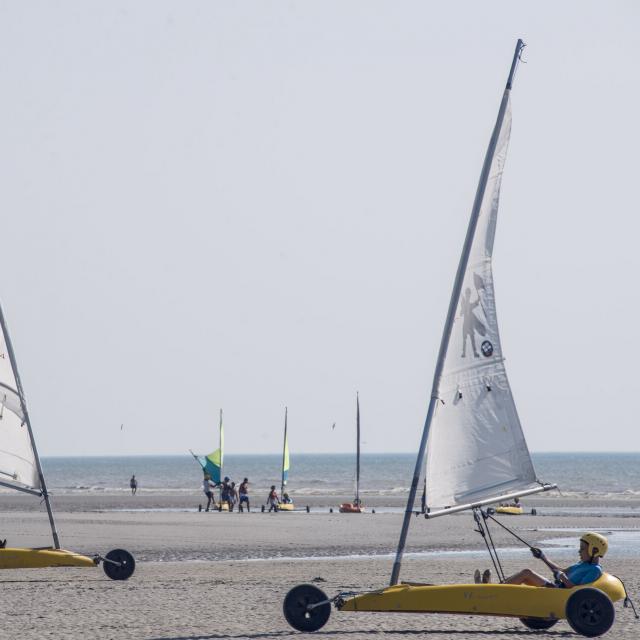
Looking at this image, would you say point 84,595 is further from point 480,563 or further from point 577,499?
point 577,499

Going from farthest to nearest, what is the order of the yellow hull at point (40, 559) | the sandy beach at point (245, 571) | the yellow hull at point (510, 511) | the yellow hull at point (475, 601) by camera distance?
1. the yellow hull at point (510, 511)
2. the yellow hull at point (40, 559)
3. the sandy beach at point (245, 571)
4. the yellow hull at point (475, 601)

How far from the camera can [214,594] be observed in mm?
19562

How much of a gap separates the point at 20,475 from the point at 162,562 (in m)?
5.65

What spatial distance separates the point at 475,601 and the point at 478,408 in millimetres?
2208

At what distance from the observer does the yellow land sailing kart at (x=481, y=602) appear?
14883 mm

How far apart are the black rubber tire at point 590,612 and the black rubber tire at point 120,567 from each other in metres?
8.68

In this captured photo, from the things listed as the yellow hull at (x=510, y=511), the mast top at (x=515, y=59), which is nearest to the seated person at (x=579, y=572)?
the mast top at (x=515, y=59)

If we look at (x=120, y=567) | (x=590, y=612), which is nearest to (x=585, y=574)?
(x=590, y=612)

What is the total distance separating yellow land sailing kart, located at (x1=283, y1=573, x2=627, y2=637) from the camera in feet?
48.8

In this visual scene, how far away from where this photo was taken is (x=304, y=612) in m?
15.3

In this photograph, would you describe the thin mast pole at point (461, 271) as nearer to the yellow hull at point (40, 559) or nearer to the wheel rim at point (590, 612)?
the wheel rim at point (590, 612)

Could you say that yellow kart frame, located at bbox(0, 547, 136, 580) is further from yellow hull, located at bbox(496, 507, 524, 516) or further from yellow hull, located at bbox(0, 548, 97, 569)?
yellow hull, located at bbox(496, 507, 524, 516)

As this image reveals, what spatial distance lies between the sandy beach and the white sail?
1.65 m

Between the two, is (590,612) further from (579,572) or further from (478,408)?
(478,408)
